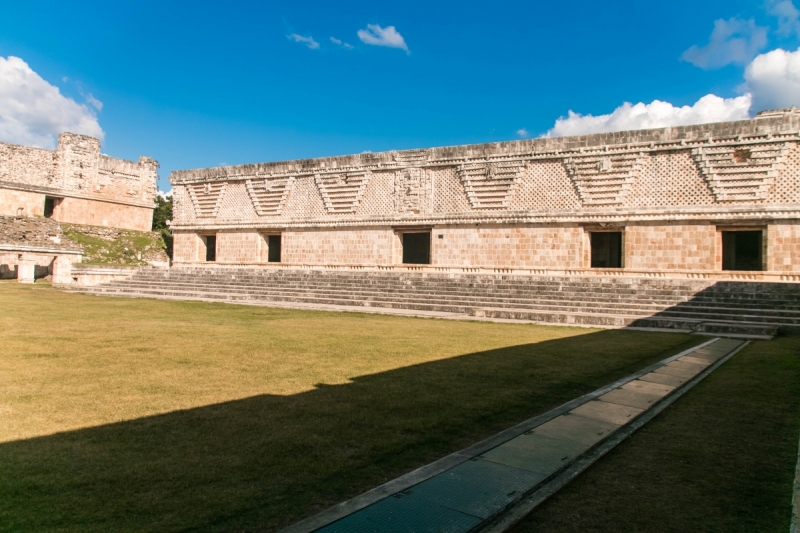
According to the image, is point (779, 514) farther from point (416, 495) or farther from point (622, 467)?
point (416, 495)

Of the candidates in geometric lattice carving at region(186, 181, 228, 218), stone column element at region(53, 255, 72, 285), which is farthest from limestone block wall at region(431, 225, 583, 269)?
stone column element at region(53, 255, 72, 285)

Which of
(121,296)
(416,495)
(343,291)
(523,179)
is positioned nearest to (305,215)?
(343,291)

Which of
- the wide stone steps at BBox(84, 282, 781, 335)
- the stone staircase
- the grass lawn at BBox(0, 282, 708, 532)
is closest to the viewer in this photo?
the grass lawn at BBox(0, 282, 708, 532)

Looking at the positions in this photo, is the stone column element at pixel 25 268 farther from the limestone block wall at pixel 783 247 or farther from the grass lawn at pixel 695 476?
the limestone block wall at pixel 783 247

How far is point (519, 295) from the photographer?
14.3 meters

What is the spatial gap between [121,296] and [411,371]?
14.3 metres

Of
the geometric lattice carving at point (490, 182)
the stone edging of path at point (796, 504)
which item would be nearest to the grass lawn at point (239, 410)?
the stone edging of path at point (796, 504)

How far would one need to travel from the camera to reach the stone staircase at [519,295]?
1117 centimetres

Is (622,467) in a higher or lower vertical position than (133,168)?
lower

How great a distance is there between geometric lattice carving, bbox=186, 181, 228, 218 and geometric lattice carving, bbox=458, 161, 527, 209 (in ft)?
37.5

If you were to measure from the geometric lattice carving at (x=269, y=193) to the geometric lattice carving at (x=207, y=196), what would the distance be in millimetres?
1694

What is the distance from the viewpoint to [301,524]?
7.02 feet

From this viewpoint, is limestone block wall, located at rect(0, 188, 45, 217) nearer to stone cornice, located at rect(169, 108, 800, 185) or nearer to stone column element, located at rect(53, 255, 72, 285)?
stone column element, located at rect(53, 255, 72, 285)

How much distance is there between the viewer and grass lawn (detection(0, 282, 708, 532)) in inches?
94.5
